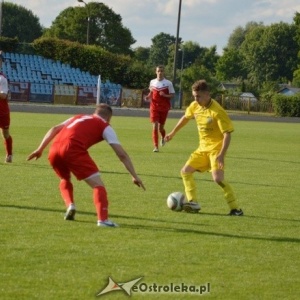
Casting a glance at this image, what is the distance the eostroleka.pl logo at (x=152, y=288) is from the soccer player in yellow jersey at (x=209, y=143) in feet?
13.6

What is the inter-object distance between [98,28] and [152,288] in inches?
3956

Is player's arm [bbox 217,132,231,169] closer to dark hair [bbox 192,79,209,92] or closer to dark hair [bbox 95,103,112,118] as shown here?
dark hair [bbox 192,79,209,92]

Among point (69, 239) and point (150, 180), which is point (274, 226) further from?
point (150, 180)

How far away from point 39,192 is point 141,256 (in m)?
4.87

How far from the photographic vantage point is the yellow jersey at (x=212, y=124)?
1121cm

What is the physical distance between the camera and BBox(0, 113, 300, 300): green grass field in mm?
7090

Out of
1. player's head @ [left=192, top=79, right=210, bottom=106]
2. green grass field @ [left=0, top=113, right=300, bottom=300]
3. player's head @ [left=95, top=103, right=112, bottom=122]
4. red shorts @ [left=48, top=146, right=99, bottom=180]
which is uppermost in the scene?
player's head @ [left=192, top=79, right=210, bottom=106]

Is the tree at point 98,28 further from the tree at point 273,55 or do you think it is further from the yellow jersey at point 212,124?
the yellow jersey at point 212,124

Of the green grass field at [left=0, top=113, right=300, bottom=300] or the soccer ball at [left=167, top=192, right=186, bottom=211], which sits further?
the soccer ball at [left=167, top=192, right=186, bottom=211]

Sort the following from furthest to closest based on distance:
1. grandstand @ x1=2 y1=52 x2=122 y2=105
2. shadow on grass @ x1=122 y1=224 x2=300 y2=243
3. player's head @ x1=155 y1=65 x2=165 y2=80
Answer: grandstand @ x1=2 y1=52 x2=122 y2=105, player's head @ x1=155 y1=65 x2=165 y2=80, shadow on grass @ x1=122 y1=224 x2=300 y2=243

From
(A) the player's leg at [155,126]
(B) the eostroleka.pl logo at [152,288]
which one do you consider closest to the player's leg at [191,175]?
(B) the eostroleka.pl logo at [152,288]

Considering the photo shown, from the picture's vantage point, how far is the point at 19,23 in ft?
389

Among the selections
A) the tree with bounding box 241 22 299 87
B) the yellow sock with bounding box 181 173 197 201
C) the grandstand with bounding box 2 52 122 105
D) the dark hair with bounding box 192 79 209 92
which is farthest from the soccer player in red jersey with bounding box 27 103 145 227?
the tree with bounding box 241 22 299 87

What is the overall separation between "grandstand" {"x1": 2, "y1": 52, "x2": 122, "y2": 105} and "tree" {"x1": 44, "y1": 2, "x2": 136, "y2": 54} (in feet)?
99.1
